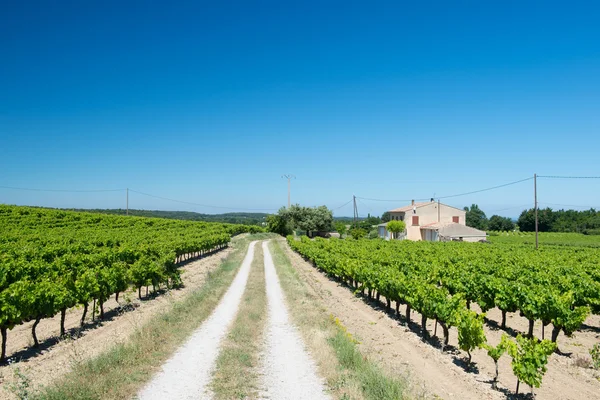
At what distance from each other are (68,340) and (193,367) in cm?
582

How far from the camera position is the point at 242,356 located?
11305 millimetres

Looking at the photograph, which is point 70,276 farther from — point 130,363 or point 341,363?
point 341,363

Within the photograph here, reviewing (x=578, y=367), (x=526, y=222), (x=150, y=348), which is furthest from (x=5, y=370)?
(x=526, y=222)

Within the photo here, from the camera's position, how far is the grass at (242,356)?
9109mm

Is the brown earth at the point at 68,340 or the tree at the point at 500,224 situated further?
the tree at the point at 500,224

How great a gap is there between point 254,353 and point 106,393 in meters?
4.47

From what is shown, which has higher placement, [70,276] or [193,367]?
[70,276]

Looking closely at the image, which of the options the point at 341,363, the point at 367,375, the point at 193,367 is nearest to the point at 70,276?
the point at 193,367

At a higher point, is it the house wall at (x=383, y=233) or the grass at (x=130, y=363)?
the house wall at (x=383, y=233)

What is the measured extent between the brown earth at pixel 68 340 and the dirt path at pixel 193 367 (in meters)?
2.35

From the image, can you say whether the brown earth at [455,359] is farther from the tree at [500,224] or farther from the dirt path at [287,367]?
the tree at [500,224]

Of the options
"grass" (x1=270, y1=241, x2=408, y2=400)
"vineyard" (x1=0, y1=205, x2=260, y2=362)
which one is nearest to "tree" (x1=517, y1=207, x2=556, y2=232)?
"vineyard" (x1=0, y1=205, x2=260, y2=362)

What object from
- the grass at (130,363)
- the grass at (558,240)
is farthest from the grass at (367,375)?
the grass at (558,240)

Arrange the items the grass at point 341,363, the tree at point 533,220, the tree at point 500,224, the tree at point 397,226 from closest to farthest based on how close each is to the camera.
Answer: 1. the grass at point 341,363
2. the tree at point 397,226
3. the tree at point 533,220
4. the tree at point 500,224
